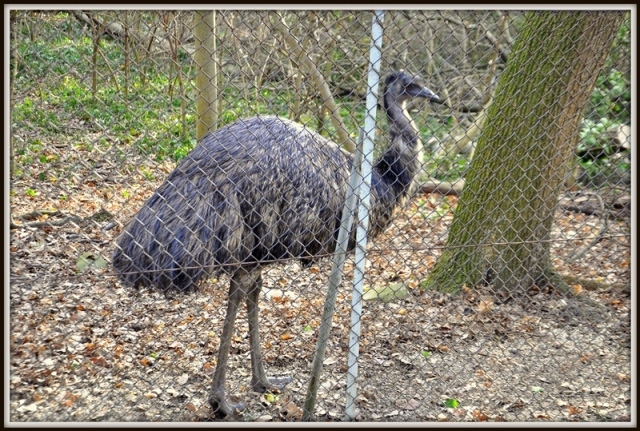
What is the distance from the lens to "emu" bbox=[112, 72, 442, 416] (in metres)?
3.55

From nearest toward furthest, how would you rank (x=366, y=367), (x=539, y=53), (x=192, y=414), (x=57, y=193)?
(x=192, y=414)
(x=366, y=367)
(x=539, y=53)
(x=57, y=193)

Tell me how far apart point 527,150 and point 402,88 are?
1.02 metres

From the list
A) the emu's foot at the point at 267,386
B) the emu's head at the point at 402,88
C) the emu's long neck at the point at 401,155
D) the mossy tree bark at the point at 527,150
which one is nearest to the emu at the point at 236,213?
the emu's foot at the point at 267,386

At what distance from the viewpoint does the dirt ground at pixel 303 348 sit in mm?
3945

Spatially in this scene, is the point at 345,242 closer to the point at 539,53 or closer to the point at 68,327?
the point at 68,327

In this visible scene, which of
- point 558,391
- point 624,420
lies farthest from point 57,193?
point 624,420

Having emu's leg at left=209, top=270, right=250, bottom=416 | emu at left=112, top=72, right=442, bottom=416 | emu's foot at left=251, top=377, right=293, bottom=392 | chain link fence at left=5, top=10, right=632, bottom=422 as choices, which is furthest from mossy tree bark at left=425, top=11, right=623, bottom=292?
emu's leg at left=209, top=270, right=250, bottom=416

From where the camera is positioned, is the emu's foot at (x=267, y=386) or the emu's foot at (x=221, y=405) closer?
the emu's foot at (x=221, y=405)

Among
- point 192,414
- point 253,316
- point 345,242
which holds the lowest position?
point 192,414

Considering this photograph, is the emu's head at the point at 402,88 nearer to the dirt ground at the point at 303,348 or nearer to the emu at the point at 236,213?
the emu at the point at 236,213

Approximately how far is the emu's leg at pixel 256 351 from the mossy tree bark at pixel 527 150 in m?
1.71

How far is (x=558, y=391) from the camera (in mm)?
4332

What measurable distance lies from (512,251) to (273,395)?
86.8 inches

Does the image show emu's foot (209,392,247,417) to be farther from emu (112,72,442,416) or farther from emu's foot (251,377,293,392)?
emu's foot (251,377,293,392)
